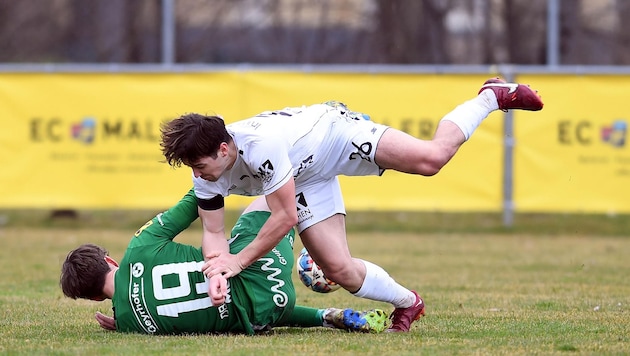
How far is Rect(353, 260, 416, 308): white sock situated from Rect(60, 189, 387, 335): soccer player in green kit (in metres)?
0.16

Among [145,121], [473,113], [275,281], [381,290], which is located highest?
[473,113]

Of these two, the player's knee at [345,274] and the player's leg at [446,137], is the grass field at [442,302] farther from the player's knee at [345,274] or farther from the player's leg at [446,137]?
the player's leg at [446,137]

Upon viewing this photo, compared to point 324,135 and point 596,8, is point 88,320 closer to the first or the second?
point 324,135

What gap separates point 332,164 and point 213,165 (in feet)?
2.83

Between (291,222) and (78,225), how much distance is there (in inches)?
384

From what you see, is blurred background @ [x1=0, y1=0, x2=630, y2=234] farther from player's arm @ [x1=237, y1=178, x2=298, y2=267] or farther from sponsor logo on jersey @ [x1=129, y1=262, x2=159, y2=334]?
player's arm @ [x1=237, y1=178, x2=298, y2=267]

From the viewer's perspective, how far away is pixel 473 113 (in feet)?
21.2

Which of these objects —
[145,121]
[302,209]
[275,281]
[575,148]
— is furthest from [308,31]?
[275,281]

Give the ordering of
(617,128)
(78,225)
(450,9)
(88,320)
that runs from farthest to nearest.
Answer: (450,9)
(78,225)
(617,128)
(88,320)

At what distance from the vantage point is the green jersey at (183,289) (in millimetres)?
5840

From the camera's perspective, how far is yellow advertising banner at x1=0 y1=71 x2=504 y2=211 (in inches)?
540

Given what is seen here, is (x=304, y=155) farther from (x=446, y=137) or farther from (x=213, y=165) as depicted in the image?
(x=446, y=137)

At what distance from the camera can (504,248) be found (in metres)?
12.3

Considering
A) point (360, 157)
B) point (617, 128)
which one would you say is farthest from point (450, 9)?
point (360, 157)
